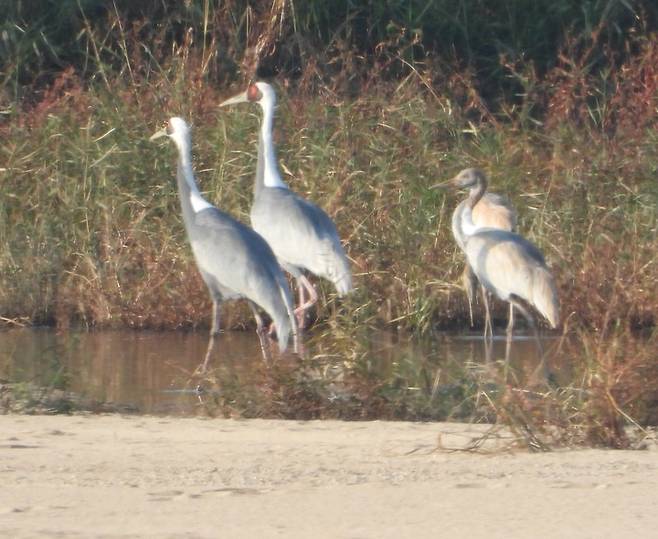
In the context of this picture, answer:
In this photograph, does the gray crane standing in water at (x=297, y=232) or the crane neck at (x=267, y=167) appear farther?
the crane neck at (x=267, y=167)

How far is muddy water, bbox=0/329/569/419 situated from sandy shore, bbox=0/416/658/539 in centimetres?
57

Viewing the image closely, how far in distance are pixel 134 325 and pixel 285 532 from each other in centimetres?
577

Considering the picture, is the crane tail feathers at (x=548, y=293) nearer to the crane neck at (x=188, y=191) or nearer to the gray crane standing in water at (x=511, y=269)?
the gray crane standing in water at (x=511, y=269)

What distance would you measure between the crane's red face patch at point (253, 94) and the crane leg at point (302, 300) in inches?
54.1

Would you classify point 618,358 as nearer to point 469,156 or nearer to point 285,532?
point 285,532

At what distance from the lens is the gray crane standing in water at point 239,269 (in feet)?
27.1

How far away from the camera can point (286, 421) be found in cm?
636

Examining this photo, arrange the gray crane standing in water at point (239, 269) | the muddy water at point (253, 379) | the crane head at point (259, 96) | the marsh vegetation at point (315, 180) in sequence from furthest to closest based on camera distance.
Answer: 1. the crane head at point (259, 96)
2. the marsh vegetation at point (315, 180)
3. the gray crane standing in water at point (239, 269)
4. the muddy water at point (253, 379)

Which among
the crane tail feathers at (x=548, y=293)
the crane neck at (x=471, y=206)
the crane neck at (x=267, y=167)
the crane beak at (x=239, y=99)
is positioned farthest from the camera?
the crane beak at (x=239, y=99)

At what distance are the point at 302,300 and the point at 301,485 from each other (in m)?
4.69

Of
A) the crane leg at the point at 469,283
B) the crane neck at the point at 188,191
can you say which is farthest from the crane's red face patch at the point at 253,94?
the crane leg at the point at 469,283

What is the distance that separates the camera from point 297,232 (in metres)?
9.10

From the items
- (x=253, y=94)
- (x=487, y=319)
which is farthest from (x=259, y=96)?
(x=487, y=319)

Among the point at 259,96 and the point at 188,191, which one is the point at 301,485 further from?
the point at 259,96
